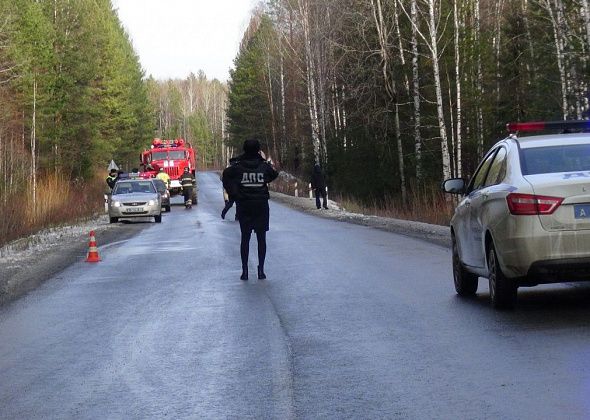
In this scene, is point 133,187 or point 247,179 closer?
point 247,179

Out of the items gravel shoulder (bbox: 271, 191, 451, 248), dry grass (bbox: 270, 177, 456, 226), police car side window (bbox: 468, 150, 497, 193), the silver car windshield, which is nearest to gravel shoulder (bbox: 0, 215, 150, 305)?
the silver car windshield

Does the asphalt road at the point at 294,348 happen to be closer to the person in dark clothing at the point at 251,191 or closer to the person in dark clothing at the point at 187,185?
the person in dark clothing at the point at 251,191

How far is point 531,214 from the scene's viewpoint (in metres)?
10.1

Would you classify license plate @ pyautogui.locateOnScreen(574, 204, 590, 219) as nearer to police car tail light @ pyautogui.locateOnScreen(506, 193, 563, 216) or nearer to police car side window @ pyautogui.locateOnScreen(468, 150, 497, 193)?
police car tail light @ pyautogui.locateOnScreen(506, 193, 563, 216)

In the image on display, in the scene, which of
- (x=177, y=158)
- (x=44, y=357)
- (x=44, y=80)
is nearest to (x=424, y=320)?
(x=44, y=357)

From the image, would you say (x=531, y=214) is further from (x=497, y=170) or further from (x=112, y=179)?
(x=112, y=179)

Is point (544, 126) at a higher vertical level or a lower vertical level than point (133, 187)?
higher

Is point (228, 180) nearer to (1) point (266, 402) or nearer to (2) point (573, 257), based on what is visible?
(2) point (573, 257)

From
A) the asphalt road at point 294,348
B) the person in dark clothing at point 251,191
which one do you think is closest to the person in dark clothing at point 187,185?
the asphalt road at point 294,348

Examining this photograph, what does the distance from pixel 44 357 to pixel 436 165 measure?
114 ft

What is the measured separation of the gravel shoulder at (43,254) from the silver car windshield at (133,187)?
11.9 ft

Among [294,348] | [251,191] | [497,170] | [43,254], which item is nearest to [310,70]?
[43,254]

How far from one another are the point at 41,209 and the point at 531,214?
28665 mm

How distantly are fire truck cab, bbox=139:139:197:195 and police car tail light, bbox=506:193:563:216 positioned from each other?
4727 centimetres
